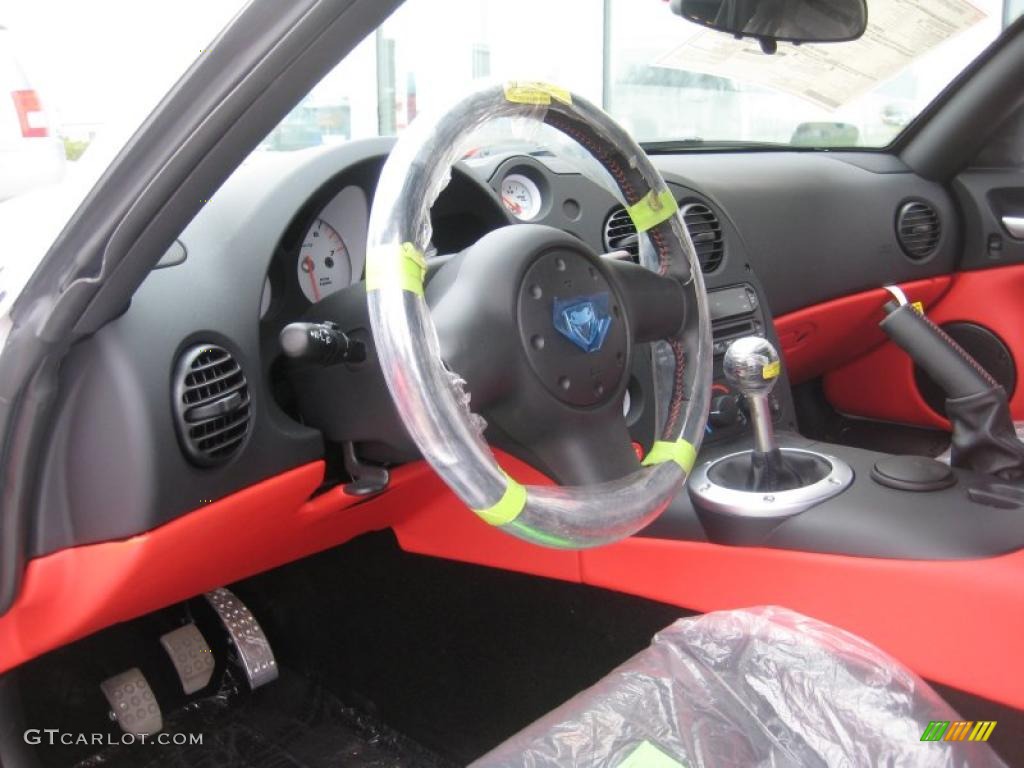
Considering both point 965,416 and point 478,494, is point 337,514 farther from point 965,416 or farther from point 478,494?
point 965,416

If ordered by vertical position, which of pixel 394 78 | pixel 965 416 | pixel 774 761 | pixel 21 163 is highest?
pixel 394 78

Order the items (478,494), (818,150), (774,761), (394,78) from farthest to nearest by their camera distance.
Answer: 1. (394,78)
2. (818,150)
3. (774,761)
4. (478,494)

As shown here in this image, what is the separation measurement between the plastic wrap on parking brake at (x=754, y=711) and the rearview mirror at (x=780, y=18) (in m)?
0.87

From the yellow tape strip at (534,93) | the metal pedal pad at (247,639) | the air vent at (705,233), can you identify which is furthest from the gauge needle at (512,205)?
the metal pedal pad at (247,639)

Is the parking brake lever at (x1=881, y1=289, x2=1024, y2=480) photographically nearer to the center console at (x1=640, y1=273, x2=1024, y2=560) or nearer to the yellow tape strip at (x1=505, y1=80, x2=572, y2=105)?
the center console at (x1=640, y1=273, x2=1024, y2=560)

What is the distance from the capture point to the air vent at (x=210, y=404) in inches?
35.6

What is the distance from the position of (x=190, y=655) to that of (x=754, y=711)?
964mm

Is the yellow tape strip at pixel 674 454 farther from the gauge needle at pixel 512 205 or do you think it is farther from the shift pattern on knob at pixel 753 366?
the gauge needle at pixel 512 205

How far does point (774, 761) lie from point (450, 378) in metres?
0.47

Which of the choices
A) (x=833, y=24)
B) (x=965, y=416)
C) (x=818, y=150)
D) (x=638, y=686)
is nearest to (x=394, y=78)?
(x=818, y=150)

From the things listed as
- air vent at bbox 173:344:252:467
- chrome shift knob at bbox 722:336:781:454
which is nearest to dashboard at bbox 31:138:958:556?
air vent at bbox 173:344:252:467

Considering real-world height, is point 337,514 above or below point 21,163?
below

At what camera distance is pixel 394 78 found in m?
2.58

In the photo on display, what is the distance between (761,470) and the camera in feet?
4.18
